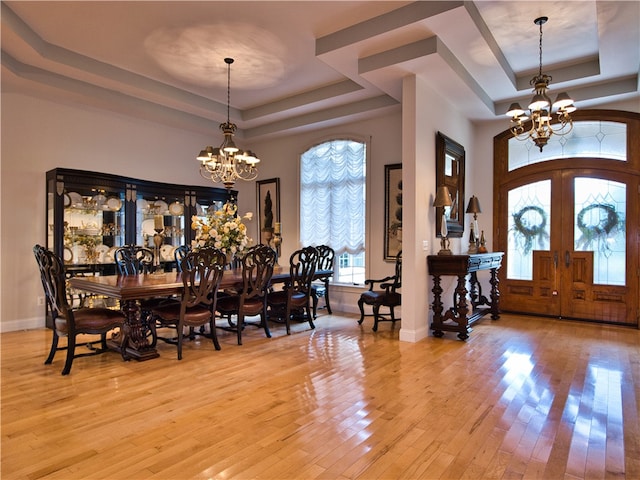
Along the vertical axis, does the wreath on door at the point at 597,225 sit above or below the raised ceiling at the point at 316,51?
below

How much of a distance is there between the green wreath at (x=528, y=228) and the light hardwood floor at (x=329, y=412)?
200 centimetres

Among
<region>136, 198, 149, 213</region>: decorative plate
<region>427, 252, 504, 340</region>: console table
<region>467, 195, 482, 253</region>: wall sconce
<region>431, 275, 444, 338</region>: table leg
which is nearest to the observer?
<region>427, 252, 504, 340</region>: console table

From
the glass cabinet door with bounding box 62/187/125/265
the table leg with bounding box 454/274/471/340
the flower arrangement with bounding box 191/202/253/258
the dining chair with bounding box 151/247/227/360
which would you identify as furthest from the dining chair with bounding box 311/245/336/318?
the glass cabinet door with bounding box 62/187/125/265

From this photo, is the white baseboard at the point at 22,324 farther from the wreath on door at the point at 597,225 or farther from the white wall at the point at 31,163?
the wreath on door at the point at 597,225

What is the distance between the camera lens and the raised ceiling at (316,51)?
388 cm

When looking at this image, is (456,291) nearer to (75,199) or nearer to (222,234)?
(222,234)

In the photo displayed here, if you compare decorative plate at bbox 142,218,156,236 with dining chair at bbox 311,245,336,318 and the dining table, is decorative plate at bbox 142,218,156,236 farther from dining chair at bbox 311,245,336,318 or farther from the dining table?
dining chair at bbox 311,245,336,318

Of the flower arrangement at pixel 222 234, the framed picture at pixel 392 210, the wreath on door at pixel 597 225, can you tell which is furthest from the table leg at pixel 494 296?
the flower arrangement at pixel 222 234

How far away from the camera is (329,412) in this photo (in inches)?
108

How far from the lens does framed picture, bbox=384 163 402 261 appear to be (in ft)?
20.2

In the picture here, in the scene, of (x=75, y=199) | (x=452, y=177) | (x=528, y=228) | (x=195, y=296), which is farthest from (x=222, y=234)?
(x=528, y=228)

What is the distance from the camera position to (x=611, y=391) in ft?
10.3

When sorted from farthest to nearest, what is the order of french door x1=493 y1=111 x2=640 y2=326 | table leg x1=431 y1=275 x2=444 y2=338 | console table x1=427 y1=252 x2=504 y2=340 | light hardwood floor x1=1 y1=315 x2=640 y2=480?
french door x1=493 y1=111 x2=640 y2=326
table leg x1=431 y1=275 x2=444 y2=338
console table x1=427 y1=252 x2=504 y2=340
light hardwood floor x1=1 y1=315 x2=640 y2=480

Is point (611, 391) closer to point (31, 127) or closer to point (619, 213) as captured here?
point (619, 213)
